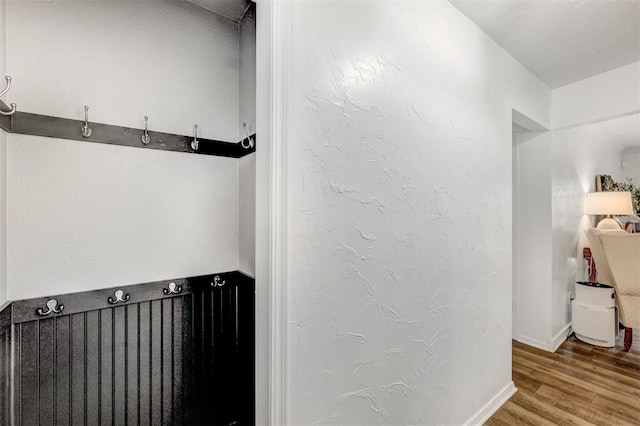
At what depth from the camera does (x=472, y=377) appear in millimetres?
1856

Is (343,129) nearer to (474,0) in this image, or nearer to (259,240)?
(259,240)

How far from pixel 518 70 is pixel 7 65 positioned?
319 centimetres

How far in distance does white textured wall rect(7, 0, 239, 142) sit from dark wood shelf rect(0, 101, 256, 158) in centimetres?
4

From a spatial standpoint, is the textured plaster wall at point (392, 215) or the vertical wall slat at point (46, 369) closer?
the textured plaster wall at point (392, 215)

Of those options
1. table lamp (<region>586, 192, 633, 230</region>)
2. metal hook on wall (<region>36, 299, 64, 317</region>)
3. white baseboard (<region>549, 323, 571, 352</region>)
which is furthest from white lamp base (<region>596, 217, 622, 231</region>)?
metal hook on wall (<region>36, 299, 64, 317</region>)

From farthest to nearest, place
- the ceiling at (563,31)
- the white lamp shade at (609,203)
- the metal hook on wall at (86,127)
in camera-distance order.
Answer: the white lamp shade at (609,203), the ceiling at (563,31), the metal hook on wall at (86,127)

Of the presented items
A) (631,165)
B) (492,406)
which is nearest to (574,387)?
(492,406)

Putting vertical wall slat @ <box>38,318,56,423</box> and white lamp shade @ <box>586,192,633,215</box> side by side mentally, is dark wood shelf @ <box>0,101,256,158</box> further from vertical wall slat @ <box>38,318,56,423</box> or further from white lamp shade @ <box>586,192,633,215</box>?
white lamp shade @ <box>586,192,633,215</box>

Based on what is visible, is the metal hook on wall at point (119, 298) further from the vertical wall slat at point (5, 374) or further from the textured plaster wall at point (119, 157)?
the vertical wall slat at point (5, 374)

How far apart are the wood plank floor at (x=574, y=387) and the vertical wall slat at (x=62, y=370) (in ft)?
7.78

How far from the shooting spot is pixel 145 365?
1468mm

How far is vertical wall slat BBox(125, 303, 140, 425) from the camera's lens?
1.42 meters

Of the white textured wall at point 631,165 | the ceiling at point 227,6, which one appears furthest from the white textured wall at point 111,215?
the white textured wall at point 631,165

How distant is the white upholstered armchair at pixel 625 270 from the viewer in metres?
2.73
